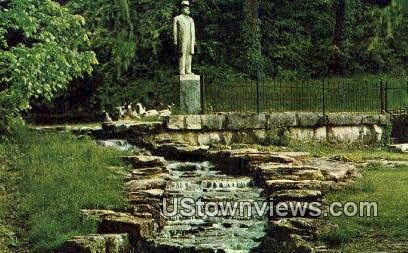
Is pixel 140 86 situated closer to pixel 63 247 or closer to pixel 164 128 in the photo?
pixel 164 128

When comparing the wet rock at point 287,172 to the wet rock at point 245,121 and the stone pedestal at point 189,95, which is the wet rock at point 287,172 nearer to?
the wet rock at point 245,121

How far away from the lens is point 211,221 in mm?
10297

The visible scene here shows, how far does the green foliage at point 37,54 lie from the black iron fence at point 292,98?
453cm

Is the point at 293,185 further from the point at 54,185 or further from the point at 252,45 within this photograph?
the point at 252,45

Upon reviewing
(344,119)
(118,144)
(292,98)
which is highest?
(292,98)

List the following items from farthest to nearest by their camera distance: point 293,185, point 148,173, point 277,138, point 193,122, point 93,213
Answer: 1. point 277,138
2. point 193,122
3. point 148,173
4. point 293,185
5. point 93,213

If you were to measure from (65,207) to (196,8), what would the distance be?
62.8 feet

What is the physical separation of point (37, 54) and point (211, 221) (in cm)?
513

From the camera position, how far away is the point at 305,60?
27.9 m

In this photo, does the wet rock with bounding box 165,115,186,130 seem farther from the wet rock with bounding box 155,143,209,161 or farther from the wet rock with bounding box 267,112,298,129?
the wet rock with bounding box 267,112,298,129

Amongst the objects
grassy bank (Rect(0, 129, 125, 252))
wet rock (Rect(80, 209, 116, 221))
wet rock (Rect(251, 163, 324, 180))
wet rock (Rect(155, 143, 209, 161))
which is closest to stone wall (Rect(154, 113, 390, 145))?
wet rock (Rect(155, 143, 209, 161))

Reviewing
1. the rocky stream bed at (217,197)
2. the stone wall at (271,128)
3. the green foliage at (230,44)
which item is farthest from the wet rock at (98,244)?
the green foliage at (230,44)

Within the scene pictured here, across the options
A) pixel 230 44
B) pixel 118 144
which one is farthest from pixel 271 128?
pixel 230 44

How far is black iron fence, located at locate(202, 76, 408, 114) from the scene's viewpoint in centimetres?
1916
